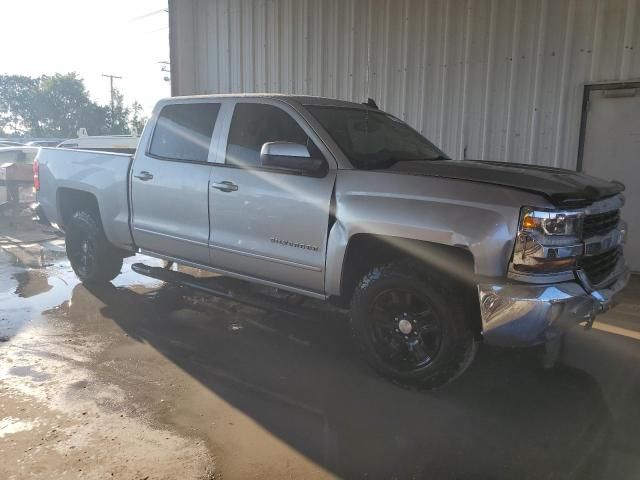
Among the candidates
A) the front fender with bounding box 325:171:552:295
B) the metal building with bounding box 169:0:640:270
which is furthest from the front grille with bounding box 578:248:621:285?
the metal building with bounding box 169:0:640:270

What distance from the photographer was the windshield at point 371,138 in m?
4.06

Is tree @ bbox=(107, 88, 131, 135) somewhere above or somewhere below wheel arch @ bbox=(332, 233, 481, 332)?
above

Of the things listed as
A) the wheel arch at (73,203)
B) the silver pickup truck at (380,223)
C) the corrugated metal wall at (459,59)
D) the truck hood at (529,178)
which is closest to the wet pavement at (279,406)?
the silver pickup truck at (380,223)

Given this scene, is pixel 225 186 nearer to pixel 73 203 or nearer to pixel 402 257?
pixel 402 257

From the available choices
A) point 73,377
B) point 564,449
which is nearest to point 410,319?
point 564,449

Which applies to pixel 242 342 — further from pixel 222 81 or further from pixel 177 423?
pixel 222 81

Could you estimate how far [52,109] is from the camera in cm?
5191

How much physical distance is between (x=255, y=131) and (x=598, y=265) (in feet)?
9.13

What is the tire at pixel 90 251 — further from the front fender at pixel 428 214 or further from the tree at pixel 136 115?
the tree at pixel 136 115

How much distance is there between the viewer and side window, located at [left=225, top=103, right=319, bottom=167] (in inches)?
168

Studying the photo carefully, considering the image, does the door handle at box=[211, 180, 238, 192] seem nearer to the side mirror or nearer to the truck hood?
the side mirror

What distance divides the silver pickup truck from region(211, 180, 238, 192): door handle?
0.01 metres

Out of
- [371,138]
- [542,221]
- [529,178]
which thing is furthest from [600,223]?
[371,138]

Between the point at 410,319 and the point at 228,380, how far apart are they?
4.54ft
